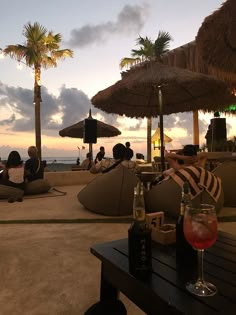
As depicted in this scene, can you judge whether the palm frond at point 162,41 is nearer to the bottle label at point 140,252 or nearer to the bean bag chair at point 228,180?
the bean bag chair at point 228,180

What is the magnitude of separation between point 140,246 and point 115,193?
3.15 meters

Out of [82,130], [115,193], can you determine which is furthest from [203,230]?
[82,130]

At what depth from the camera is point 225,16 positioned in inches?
176

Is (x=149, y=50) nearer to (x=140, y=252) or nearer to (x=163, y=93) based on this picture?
(x=163, y=93)

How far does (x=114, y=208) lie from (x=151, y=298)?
10.6ft

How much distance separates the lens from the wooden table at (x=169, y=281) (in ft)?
3.30

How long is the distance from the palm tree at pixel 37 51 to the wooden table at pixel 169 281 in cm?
1281

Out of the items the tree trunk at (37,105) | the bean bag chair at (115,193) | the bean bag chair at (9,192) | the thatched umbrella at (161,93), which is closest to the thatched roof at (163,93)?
the thatched umbrella at (161,93)

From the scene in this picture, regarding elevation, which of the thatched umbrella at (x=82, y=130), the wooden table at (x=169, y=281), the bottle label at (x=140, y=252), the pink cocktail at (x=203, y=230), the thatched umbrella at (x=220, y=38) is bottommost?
the wooden table at (x=169, y=281)

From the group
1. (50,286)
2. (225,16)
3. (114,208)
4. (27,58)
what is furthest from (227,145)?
(27,58)

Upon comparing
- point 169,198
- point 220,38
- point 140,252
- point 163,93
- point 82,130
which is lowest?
point 169,198

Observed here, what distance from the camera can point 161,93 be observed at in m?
6.16

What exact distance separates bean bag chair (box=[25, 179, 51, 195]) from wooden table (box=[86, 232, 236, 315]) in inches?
206

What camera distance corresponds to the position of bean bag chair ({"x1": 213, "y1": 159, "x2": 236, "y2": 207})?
15.6ft
